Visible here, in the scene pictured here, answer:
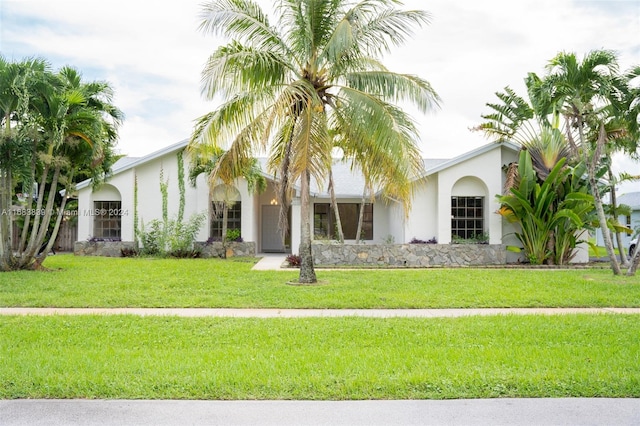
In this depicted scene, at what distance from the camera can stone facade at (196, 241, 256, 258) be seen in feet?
67.3

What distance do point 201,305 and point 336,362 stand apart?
15.4 ft

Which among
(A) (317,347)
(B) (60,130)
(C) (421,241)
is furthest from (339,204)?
(A) (317,347)

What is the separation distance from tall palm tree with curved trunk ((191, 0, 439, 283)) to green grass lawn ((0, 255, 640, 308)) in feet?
5.95

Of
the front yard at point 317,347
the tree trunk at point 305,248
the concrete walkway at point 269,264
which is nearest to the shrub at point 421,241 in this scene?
the concrete walkway at point 269,264

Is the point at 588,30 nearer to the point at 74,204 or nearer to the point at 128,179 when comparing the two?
the point at 128,179

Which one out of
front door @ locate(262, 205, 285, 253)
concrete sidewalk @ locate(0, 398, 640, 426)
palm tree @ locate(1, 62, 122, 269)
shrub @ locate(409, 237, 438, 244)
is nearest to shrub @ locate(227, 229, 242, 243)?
front door @ locate(262, 205, 285, 253)

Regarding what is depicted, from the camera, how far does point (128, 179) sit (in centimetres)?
2123

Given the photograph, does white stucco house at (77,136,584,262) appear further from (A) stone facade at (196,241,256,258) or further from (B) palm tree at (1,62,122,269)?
(B) palm tree at (1,62,122,269)

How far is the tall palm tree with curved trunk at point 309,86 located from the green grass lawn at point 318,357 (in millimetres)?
4844

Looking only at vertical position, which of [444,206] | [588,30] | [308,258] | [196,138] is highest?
[588,30]

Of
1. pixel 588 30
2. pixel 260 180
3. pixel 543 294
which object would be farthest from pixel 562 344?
pixel 260 180

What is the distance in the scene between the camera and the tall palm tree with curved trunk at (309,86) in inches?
464

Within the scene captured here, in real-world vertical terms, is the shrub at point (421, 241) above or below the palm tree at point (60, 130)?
below

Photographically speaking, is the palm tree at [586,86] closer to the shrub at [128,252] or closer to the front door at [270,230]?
the front door at [270,230]
